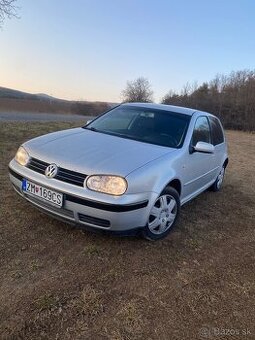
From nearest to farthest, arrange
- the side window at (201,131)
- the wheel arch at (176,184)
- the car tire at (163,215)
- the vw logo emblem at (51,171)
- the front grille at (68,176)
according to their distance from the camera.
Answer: the front grille at (68,176) < the vw logo emblem at (51,171) < the car tire at (163,215) < the wheel arch at (176,184) < the side window at (201,131)

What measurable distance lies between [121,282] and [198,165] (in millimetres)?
2346

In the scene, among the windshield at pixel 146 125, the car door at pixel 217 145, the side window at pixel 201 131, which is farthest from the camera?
the car door at pixel 217 145

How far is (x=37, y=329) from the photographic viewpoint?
2.54 metres

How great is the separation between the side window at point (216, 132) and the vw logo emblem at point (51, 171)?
313 cm

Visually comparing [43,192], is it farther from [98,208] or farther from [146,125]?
[146,125]

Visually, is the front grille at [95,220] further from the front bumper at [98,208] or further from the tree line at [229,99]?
the tree line at [229,99]

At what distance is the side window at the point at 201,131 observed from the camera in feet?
16.6

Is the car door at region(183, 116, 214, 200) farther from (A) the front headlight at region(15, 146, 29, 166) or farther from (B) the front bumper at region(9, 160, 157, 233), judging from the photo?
(A) the front headlight at region(15, 146, 29, 166)

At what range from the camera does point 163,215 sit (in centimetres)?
416

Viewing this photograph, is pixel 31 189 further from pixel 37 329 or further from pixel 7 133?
pixel 7 133

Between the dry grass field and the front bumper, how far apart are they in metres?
0.33

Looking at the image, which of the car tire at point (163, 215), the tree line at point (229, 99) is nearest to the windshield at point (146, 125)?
the car tire at point (163, 215)

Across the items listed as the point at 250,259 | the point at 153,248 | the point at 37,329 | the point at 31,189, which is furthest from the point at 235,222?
the point at 37,329

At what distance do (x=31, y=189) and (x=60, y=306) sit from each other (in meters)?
1.43
